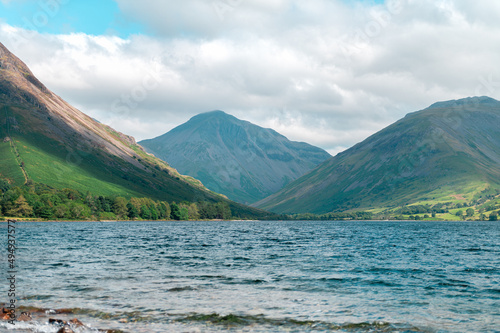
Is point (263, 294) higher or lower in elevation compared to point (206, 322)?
lower

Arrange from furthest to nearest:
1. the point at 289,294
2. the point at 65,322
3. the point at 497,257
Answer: the point at 497,257, the point at 289,294, the point at 65,322

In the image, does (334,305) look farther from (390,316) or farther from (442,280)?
(442,280)

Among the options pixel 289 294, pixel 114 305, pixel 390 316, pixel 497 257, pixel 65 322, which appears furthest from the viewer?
pixel 497 257

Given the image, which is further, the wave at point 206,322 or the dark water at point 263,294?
→ the dark water at point 263,294

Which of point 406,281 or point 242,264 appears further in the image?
point 242,264

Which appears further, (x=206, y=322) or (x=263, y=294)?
(x=263, y=294)

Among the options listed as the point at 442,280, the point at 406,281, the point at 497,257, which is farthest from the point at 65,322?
the point at 497,257

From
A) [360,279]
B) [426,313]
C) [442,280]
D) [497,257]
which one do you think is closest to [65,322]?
[426,313]

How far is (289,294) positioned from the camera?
120ft

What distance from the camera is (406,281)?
150ft

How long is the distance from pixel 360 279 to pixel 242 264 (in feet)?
60.2

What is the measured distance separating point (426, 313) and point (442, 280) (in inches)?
712

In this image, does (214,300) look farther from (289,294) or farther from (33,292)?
(33,292)

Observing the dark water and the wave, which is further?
the dark water
